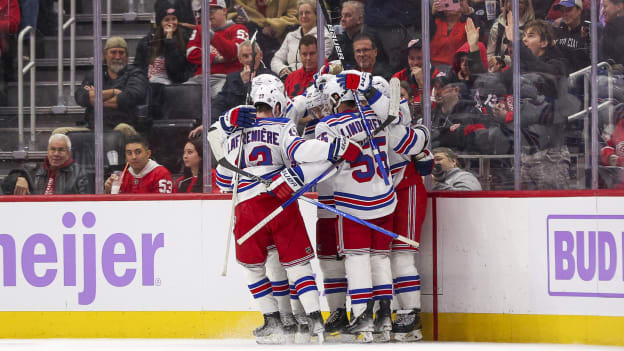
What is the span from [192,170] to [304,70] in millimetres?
766

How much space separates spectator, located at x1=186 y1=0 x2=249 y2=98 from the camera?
4773 millimetres

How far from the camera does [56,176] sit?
189 inches

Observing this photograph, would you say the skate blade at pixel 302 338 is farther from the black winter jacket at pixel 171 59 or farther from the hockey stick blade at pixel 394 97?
the black winter jacket at pixel 171 59

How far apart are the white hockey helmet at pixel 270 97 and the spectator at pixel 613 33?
59.1 inches

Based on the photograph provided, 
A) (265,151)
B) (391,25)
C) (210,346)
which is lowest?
(210,346)

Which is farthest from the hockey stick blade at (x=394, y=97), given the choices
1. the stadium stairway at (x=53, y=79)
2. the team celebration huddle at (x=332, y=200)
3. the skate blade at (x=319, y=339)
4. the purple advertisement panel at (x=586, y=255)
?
the stadium stairway at (x=53, y=79)

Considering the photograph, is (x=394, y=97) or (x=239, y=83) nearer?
(x=394, y=97)

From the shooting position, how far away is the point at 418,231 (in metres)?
4.40

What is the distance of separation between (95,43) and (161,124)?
539 millimetres

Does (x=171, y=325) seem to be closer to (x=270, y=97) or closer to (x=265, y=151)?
(x=265, y=151)

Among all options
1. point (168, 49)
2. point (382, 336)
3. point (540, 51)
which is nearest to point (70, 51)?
point (168, 49)

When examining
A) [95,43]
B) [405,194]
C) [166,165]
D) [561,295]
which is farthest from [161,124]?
[561,295]

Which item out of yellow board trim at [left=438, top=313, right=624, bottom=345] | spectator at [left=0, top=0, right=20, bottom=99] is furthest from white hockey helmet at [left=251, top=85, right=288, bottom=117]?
spectator at [left=0, top=0, right=20, bottom=99]

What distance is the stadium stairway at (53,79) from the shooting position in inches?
189
